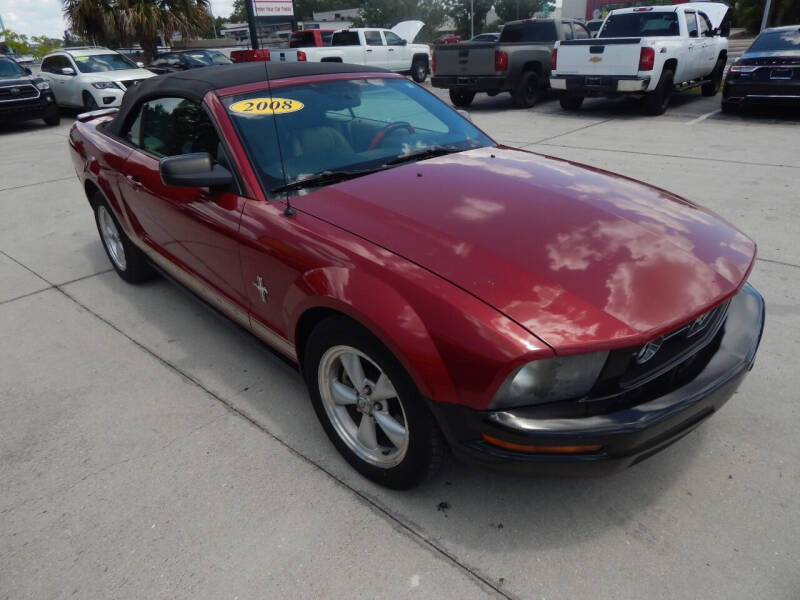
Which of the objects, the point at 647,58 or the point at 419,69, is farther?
the point at 419,69

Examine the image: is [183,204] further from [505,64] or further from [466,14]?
[466,14]

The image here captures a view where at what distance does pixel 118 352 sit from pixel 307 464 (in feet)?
5.48

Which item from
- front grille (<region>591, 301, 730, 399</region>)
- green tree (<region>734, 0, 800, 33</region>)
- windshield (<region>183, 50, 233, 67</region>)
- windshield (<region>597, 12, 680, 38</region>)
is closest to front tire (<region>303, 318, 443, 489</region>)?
front grille (<region>591, 301, 730, 399</region>)

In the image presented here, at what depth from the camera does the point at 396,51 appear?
60.3 ft

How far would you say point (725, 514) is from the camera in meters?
2.17

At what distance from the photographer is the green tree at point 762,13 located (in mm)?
31925

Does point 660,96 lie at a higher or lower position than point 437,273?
lower

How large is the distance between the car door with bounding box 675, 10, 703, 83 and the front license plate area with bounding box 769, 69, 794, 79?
1.68 metres

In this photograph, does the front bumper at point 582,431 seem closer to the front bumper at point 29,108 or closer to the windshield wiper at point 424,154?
the windshield wiper at point 424,154

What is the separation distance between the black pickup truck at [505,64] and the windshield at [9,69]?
353 inches

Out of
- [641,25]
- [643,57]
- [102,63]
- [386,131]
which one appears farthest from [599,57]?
[102,63]

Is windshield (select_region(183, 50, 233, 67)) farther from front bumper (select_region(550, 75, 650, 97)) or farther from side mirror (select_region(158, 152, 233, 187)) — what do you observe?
side mirror (select_region(158, 152, 233, 187))

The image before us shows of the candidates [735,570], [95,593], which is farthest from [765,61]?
[95,593]

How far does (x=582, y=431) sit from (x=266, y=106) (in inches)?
82.5
